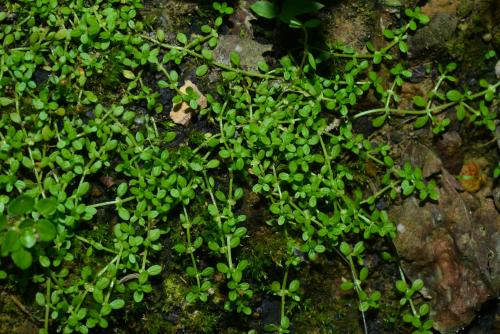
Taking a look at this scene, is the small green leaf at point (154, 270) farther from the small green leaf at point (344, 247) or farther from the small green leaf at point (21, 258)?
the small green leaf at point (344, 247)

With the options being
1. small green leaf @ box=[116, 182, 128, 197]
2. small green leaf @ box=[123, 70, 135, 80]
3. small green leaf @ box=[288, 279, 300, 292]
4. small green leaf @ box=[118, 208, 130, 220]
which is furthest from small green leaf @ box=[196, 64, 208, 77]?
small green leaf @ box=[288, 279, 300, 292]

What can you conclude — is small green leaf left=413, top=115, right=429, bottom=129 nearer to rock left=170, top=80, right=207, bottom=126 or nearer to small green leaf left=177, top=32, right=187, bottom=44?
rock left=170, top=80, right=207, bottom=126

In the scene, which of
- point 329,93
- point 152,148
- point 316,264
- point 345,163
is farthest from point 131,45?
point 316,264

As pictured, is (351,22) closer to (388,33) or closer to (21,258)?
(388,33)

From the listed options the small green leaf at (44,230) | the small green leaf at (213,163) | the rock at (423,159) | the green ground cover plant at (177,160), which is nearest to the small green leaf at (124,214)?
the green ground cover plant at (177,160)

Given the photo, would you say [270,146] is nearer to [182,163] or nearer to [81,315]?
[182,163]

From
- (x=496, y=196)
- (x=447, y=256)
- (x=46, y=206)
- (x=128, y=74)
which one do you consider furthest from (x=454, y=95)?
(x=46, y=206)
